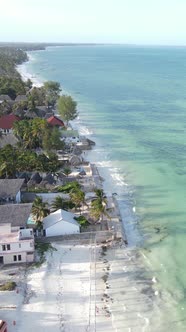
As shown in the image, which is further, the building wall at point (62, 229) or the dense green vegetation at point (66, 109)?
the dense green vegetation at point (66, 109)

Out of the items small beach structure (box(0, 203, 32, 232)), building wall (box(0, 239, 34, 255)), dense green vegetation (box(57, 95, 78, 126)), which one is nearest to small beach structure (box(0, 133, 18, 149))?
dense green vegetation (box(57, 95, 78, 126))

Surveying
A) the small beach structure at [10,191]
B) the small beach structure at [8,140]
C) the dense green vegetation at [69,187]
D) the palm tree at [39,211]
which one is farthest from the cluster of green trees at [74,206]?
the small beach structure at [8,140]

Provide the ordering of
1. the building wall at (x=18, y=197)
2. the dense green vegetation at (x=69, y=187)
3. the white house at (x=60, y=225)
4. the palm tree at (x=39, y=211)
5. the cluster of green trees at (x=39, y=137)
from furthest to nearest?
the cluster of green trees at (x=39, y=137) < the dense green vegetation at (x=69, y=187) < the building wall at (x=18, y=197) < the palm tree at (x=39, y=211) < the white house at (x=60, y=225)

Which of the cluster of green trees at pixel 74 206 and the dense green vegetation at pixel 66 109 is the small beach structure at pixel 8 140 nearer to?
the dense green vegetation at pixel 66 109

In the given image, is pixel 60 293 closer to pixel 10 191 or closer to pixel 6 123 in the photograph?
pixel 10 191

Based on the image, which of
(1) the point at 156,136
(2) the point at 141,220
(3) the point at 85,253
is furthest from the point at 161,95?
(3) the point at 85,253

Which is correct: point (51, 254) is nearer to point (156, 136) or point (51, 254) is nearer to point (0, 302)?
point (0, 302)

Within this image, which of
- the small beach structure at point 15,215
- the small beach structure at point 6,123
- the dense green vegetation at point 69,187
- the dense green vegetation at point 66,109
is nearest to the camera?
the small beach structure at point 15,215
